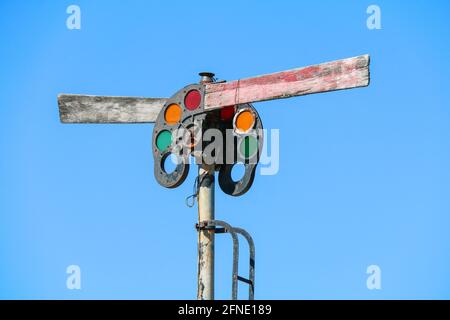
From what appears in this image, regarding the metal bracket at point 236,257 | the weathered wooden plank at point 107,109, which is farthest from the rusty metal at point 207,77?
the metal bracket at point 236,257

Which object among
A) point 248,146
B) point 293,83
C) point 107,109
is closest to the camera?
point 293,83

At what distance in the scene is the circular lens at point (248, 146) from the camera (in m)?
10.6

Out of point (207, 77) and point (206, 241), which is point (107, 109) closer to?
point (207, 77)

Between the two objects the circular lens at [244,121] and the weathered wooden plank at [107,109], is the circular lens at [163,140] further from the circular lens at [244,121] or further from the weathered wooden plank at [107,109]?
the circular lens at [244,121]

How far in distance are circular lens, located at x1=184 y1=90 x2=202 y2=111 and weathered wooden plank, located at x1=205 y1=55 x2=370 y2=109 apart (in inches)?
5.5

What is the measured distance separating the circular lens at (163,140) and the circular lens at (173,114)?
126 millimetres

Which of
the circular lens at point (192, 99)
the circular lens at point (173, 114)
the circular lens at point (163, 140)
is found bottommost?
the circular lens at point (163, 140)

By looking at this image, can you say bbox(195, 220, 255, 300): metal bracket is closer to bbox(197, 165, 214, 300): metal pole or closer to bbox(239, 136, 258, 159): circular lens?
bbox(197, 165, 214, 300): metal pole

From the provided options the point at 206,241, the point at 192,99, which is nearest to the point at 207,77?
the point at 192,99

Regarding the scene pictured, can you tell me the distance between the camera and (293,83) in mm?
10141

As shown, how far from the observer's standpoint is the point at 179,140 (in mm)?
11180

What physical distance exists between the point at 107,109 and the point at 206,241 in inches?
87.1

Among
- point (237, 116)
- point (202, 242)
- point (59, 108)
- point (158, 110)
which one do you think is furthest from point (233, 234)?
point (59, 108)
